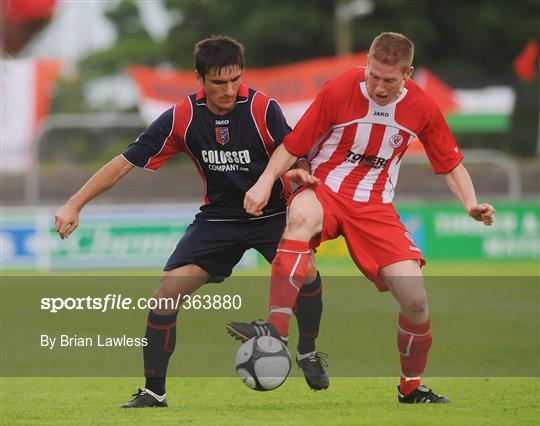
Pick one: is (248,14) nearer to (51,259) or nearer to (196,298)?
(51,259)

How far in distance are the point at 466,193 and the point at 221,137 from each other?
1435 mm

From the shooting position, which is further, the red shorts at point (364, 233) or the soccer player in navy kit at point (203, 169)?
the soccer player in navy kit at point (203, 169)

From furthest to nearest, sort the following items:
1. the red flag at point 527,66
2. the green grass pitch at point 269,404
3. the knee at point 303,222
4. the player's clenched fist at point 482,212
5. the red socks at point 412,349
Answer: the red flag at point 527,66 → the red socks at point 412,349 → the player's clenched fist at point 482,212 → the knee at point 303,222 → the green grass pitch at point 269,404

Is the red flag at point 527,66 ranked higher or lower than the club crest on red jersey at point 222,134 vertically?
higher

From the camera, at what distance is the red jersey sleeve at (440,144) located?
7098 millimetres

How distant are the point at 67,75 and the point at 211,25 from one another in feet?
23.8

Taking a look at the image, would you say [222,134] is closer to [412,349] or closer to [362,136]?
[362,136]

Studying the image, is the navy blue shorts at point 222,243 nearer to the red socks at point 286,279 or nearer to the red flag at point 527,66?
the red socks at point 286,279

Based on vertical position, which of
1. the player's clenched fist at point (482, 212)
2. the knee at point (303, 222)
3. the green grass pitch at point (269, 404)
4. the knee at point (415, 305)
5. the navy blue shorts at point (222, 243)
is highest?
the player's clenched fist at point (482, 212)

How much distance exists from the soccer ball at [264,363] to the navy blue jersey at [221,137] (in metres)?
1.22

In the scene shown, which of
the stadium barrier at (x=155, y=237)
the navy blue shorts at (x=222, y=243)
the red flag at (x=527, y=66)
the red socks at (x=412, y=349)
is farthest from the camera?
the red flag at (x=527, y=66)

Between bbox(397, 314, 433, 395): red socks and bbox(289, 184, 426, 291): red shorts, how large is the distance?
1.33 ft

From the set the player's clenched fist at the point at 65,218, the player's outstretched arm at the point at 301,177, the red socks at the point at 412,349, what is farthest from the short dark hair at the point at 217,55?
the red socks at the point at 412,349

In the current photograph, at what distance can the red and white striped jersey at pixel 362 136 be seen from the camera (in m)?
6.95
